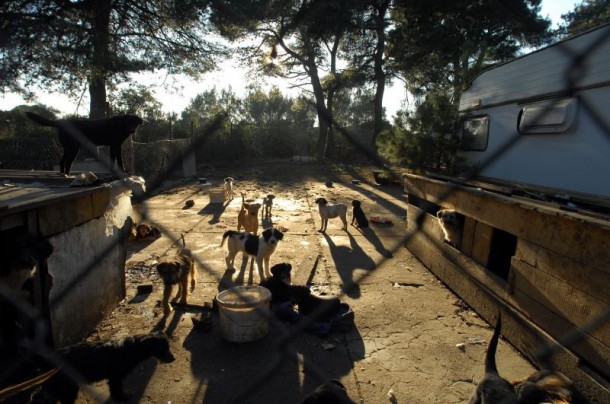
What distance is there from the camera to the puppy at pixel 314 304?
3.72 m

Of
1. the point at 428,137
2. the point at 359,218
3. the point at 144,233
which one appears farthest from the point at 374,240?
the point at 144,233

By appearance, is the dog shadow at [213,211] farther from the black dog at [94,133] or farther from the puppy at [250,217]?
the black dog at [94,133]

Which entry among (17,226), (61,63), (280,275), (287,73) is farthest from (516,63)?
(287,73)

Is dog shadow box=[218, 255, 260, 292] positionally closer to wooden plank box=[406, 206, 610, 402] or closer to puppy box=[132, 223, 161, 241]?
puppy box=[132, 223, 161, 241]

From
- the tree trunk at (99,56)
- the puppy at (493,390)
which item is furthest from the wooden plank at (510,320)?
the tree trunk at (99,56)

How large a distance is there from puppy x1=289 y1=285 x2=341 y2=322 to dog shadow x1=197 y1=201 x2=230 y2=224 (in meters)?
4.99

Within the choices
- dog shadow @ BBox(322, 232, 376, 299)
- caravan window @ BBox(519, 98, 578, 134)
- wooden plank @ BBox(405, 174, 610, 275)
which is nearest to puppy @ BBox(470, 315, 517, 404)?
wooden plank @ BBox(405, 174, 610, 275)

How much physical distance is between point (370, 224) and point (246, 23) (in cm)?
824

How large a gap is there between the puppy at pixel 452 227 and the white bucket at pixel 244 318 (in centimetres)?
257

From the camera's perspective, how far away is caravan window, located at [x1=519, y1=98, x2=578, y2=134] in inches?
191

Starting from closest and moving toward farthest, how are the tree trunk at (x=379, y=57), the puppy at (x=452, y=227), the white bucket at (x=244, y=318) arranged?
the white bucket at (x=244, y=318), the puppy at (x=452, y=227), the tree trunk at (x=379, y=57)

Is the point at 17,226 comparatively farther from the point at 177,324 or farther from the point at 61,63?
the point at 61,63

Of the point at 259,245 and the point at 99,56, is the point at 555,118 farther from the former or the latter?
the point at 99,56

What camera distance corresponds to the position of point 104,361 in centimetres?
245
